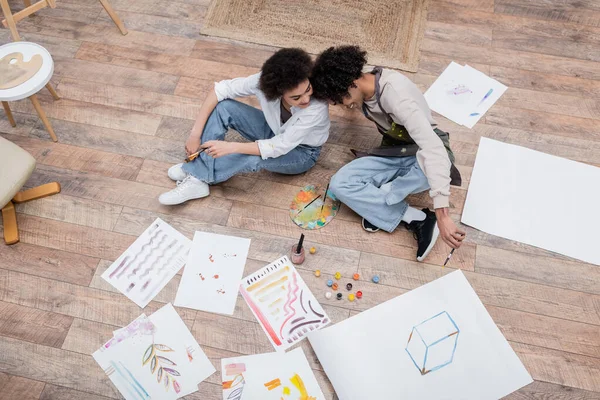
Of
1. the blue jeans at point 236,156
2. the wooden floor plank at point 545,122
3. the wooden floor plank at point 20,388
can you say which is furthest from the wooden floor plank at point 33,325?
the wooden floor plank at point 545,122

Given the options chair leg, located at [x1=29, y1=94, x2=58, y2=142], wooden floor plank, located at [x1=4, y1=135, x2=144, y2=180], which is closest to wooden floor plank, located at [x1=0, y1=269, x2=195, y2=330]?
wooden floor plank, located at [x1=4, y1=135, x2=144, y2=180]

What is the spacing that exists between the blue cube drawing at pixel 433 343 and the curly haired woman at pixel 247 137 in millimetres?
673

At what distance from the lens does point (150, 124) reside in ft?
6.82

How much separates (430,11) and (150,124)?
1.29 meters

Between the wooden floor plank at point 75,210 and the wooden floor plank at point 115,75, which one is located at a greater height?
the wooden floor plank at point 115,75

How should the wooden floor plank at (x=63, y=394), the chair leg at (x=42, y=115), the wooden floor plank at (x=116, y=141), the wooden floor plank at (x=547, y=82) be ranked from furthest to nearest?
the wooden floor plank at (x=547, y=82) → the wooden floor plank at (x=116, y=141) → the chair leg at (x=42, y=115) → the wooden floor plank at (x=63, y=394)

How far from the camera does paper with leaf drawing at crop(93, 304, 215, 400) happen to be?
1.60 metres

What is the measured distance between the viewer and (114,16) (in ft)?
7.39

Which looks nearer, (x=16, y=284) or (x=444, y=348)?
(x=444, y=348)

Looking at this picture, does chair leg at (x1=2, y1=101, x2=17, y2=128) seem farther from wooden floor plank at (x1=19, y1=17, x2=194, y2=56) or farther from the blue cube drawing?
the blue cube drawing

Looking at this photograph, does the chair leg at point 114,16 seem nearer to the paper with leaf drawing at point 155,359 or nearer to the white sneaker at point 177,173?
the white sneaker at point 177,173

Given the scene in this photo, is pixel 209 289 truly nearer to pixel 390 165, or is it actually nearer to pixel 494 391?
pixel 390 165

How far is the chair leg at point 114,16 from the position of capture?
2212 millimetres

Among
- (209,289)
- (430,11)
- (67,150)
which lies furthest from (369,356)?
(430,11)
